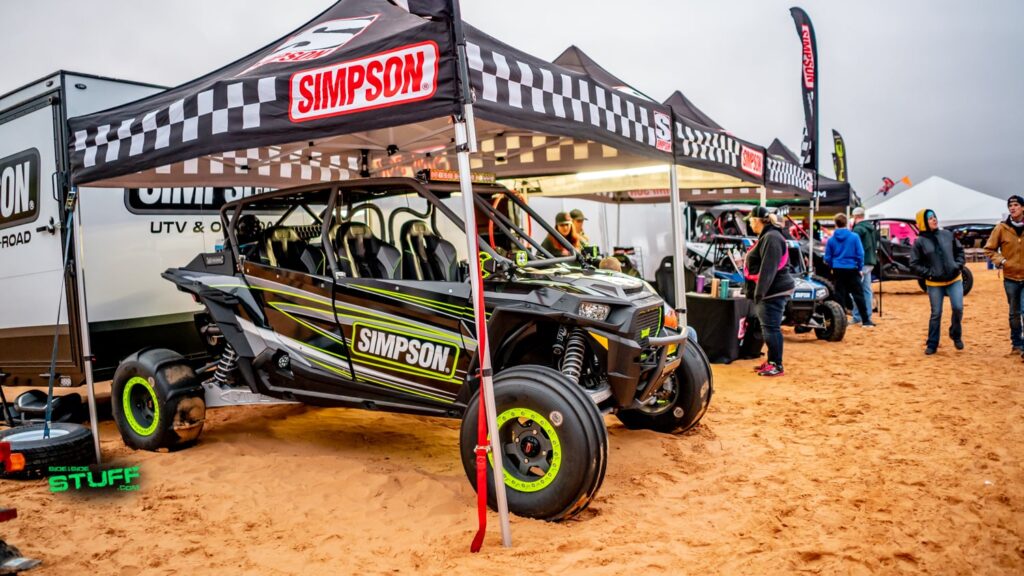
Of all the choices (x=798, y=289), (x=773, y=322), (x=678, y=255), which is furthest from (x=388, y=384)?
(x=798, y=289)

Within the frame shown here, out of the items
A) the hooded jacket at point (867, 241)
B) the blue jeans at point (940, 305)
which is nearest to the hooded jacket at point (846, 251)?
the hooded jacket at point (867, 241)

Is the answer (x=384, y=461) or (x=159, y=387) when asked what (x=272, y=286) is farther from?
(x=384, y=461)

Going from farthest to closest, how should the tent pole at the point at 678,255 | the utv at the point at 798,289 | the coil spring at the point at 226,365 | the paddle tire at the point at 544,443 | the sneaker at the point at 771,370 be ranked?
the utv at the point at 798,289, the sneaker at the point at 771,370, the tent pole at the point at 678,255, the coil spring at the point at 226,365, the paddle tire at the point at 544,443

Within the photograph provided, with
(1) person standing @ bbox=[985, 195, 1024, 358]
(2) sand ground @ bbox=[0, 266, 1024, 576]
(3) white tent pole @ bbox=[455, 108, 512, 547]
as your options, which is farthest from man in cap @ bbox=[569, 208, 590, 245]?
(3) white tent pole @ bbox=[455, 108, 512, 547]

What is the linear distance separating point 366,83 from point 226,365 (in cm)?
268

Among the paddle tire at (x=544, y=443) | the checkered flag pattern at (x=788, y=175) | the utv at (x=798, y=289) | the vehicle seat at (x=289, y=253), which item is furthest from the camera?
the utv at (x=798, y=289)

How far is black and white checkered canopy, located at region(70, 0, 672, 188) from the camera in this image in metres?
3.56

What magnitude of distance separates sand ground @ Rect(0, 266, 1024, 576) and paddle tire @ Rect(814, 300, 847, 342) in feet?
11.6

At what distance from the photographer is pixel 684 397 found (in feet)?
17.6

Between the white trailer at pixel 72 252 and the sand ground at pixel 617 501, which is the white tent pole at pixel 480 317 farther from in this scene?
the white trailer at pixel 72 252

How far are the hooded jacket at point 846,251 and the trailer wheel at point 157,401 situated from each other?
9.26 metres

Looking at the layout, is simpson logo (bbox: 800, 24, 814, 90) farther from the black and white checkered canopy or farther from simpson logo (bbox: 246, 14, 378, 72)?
simpson logo (bbox: 246, 14, 378, 72)

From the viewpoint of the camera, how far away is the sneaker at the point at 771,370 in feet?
26.2

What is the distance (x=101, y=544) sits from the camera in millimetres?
3764
